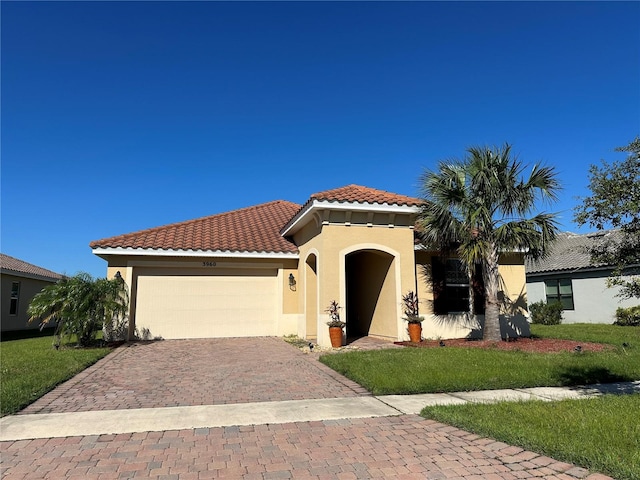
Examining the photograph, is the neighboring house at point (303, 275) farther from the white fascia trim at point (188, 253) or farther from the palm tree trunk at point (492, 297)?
the palm tree trunk at point (492, 297)

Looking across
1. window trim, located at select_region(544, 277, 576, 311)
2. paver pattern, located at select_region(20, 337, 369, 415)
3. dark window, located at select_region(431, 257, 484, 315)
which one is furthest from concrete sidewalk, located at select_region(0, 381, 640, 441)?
window trim, located at select_region(544, 277, 576, 311)

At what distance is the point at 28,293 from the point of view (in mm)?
21422

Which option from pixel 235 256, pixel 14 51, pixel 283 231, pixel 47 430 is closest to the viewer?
pixel 47 430

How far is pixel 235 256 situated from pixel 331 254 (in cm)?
434

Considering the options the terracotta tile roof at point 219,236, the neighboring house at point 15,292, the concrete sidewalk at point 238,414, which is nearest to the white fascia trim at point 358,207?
the terracotta tile roof at point 219,236

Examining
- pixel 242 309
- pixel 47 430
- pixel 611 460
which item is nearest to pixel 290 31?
pixel 242 309

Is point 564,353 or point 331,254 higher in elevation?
point 331,254

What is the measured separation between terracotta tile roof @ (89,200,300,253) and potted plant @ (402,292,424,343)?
15.9 ft

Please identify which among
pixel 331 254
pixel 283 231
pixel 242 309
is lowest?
pixel 242 309

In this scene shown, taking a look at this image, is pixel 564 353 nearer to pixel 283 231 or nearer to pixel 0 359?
pixel 283 231

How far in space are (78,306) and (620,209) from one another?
41.7ft

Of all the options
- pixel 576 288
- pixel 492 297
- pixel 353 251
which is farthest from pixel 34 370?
pixel 576 288

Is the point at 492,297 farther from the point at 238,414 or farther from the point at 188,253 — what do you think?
the point at 188,253

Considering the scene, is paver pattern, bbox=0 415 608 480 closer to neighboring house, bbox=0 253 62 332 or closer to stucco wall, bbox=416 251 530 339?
stucco wall, bbox=416 251 530 339
